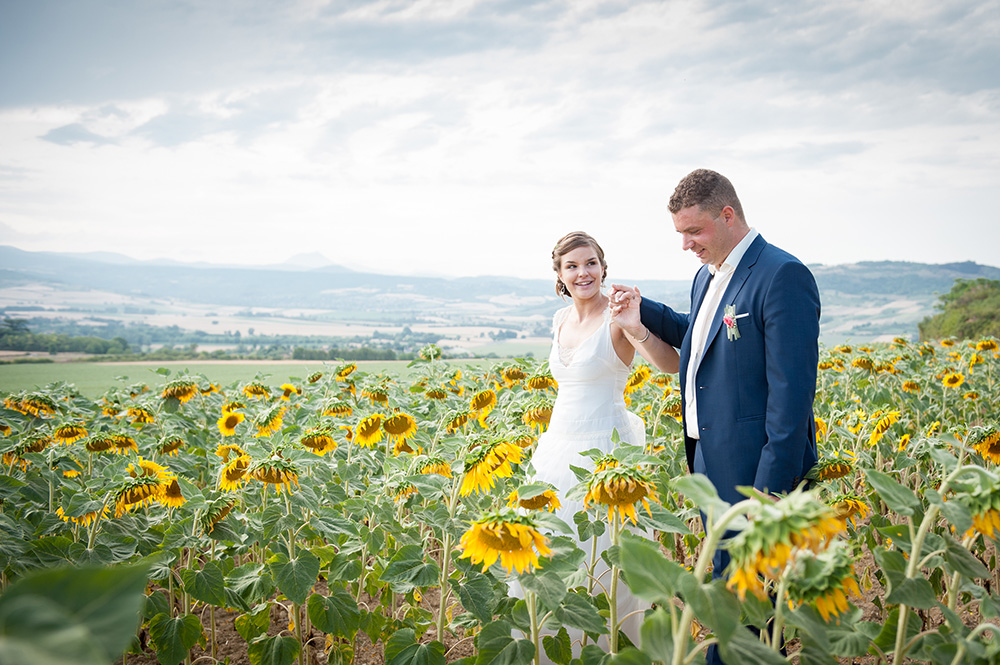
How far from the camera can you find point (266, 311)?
18156 mm

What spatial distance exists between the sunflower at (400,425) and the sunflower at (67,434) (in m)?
1.68

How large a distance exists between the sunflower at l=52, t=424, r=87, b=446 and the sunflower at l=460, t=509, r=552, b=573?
104 inches

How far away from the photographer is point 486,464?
1.71m

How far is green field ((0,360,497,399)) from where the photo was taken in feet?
15.7

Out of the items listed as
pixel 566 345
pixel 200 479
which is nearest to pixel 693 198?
pixel 566 345

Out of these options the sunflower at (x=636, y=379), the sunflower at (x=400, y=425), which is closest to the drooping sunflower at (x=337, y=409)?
the sunflower at (x=400, y=425)

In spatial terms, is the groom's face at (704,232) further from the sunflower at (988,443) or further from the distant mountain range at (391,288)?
the distant mountain range at (391,288)

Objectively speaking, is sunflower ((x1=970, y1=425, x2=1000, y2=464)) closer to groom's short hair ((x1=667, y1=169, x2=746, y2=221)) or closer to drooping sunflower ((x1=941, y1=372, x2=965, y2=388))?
groom's short hair ((x1=667, y1=169, x2=746, y2=221))

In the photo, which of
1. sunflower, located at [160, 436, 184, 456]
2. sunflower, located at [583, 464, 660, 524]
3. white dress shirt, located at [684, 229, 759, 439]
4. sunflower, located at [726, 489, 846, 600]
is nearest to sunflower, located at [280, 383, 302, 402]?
sunflower, located at [160, 436, 184, 456]

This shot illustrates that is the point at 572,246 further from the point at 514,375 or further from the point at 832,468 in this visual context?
the point at 832,468

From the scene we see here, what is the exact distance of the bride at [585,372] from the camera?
3033mm

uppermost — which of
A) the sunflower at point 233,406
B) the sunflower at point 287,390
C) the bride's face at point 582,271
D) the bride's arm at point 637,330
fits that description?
the bride's face at point 582,271

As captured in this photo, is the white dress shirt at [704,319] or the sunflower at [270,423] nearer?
the white dress shirt at [704,319]

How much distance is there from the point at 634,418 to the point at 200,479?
9.66 feet
